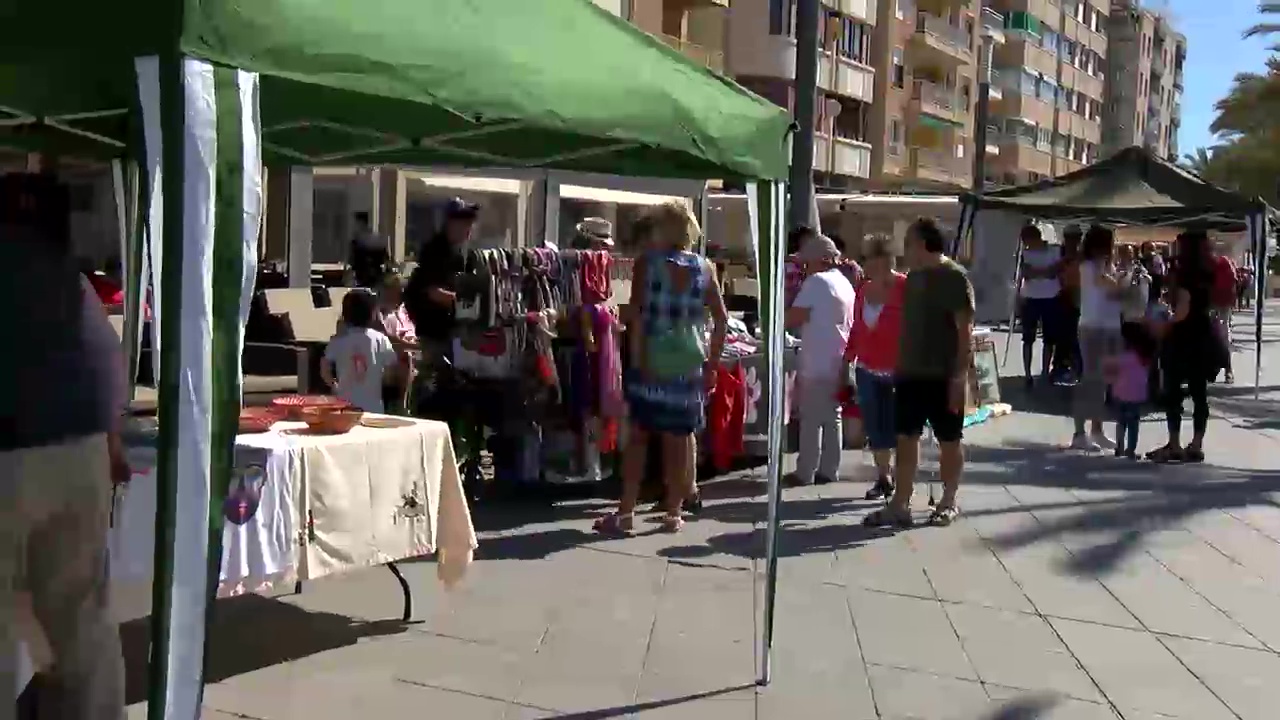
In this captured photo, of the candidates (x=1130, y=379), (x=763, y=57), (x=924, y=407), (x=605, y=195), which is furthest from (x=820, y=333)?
(x=763, y=57)

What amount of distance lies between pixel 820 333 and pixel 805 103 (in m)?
7.72

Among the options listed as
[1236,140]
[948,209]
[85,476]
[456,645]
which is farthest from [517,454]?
[1236,140]

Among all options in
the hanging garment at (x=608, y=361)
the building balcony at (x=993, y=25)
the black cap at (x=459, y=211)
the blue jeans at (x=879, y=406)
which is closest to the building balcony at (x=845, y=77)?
the building balcony at (x=993, y=25)

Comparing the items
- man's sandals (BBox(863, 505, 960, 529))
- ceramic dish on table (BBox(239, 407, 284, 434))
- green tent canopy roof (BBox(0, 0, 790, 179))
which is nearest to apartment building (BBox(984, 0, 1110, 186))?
man's sandals (BBox(863, 505, 960, 529))

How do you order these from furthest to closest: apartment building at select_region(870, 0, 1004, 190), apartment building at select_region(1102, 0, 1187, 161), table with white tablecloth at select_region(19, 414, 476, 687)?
1. apartment building at select_region(1102, 0, 1187, 161)
2. apartment building at select_region(870, 0, 1004, 190)
3. table with white tablecloth at select_region(19, 414, 476, 687)

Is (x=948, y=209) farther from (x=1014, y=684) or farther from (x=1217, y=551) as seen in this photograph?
(x=1014, y=684)

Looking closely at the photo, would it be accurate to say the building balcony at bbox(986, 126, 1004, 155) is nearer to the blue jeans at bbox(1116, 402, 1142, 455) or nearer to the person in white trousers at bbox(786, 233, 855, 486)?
the blue jeans at bbox(1116, 402, 1142, 455)

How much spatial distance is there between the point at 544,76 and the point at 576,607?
2631 millimetres

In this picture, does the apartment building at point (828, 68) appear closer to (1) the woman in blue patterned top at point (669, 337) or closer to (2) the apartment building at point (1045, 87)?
(2) the apartment building at point (1045, 87)

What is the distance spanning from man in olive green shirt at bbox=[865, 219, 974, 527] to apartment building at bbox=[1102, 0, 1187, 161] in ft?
259

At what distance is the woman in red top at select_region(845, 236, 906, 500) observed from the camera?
8305 millimetres

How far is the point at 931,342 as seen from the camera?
7.54 meters

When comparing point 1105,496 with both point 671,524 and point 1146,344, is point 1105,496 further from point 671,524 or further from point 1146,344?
point 671,524

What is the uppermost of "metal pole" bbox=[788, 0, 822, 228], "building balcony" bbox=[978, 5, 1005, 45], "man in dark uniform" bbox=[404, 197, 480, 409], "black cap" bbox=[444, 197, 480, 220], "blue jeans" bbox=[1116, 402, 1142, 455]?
"building balcony" bbox=[978, 5, 1005, 45]
